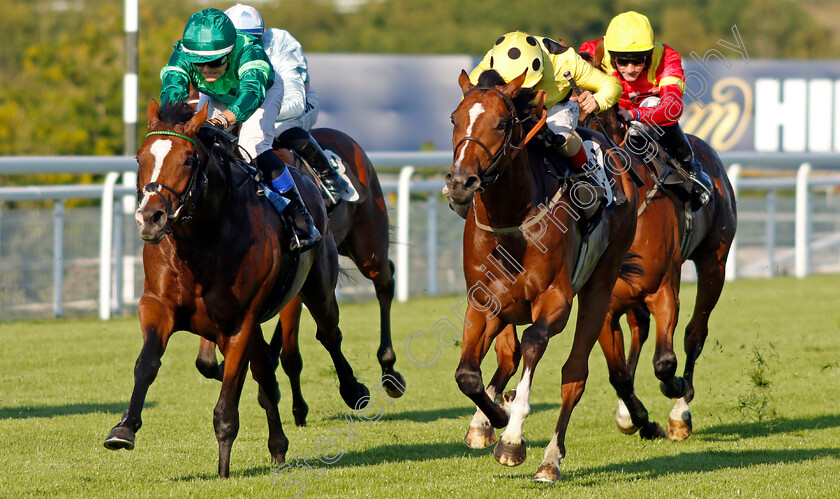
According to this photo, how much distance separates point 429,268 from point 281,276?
724 centimetres

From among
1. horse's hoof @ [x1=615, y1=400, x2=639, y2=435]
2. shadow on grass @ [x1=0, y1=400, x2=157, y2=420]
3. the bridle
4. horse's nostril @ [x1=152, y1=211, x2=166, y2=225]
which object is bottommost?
shadow on grass @ [x1=0, y1=400, x2=157, y2=420]

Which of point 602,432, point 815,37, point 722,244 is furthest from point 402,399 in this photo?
point 815,37

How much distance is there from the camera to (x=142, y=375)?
4.98m

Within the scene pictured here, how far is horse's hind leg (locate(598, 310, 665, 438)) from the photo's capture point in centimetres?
637

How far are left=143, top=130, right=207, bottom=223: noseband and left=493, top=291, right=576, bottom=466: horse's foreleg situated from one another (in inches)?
58.7

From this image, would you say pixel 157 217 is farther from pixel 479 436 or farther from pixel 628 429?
pixel 628 429

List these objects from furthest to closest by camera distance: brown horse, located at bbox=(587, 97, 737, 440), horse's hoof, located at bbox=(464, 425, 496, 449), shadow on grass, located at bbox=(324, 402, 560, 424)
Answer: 1. shadow on grass, located at bbox=(324, 402, 560, 424)
2. brown horse, located at bbox=(587, 97, 737, 440)
3. horse's hoof, located at bbox=(464, 425, 496, 449)

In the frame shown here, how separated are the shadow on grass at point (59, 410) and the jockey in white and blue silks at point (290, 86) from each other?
1.79 m

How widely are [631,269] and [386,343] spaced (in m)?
1.80

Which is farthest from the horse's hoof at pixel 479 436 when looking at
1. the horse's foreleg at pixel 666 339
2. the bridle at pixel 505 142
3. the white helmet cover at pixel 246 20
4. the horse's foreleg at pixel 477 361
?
the white helmet cover at pixel 246 20

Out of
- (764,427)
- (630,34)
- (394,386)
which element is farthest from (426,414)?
(630,34)

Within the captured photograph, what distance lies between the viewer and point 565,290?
5254mm

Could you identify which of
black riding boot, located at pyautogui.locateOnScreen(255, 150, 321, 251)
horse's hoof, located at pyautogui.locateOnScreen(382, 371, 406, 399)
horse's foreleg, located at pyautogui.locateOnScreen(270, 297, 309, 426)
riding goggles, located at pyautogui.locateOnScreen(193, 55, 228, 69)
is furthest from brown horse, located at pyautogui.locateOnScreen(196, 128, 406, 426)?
riding goggles, located at pyautogui.locateOnScreen(193, 55, 228, 69)

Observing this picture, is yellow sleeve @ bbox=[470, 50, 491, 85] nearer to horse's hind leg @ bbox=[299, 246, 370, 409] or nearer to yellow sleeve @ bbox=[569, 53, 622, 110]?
yellow sleeve @ bbox=[569, 53, 622, 110]
